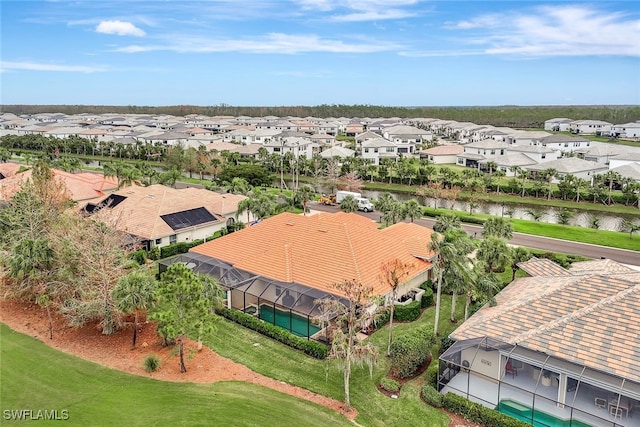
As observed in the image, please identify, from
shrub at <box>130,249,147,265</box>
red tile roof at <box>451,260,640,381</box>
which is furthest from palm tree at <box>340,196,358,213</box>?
red tile roof at <box>451,260,640,381</box>

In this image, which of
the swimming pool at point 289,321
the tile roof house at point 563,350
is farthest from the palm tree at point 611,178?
the swimming pool at point 289,321

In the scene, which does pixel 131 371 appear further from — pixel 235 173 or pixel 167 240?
pixel 235 173

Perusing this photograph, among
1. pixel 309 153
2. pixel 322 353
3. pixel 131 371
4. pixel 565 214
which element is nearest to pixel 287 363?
pixel 322 353

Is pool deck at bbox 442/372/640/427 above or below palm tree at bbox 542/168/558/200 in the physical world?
below

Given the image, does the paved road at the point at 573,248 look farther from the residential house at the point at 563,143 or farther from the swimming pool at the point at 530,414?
the residential house at the point at 563,143

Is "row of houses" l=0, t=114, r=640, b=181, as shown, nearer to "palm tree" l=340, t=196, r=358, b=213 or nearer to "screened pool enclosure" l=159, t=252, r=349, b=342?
"palm tree" l=340, t=196, r=358, b=213

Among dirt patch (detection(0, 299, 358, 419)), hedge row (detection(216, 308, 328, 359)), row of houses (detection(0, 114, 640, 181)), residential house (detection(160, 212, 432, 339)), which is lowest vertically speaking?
dirt patch (detection(0, 299, 358, 419))
